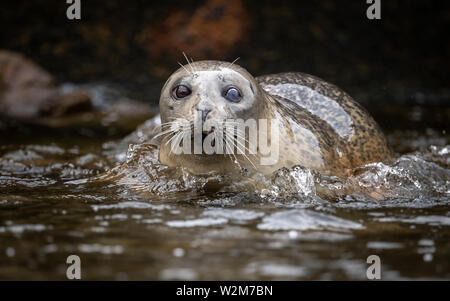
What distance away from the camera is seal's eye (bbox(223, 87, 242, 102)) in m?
5.04

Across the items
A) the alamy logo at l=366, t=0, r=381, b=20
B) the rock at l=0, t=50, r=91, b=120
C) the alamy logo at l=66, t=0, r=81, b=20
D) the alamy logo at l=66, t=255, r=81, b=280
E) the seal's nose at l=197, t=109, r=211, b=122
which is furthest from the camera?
the alamy logo at l=66, t=0, r=81, b=20

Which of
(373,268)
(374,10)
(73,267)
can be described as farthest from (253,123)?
(374,10)

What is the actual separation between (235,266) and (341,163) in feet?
9.19

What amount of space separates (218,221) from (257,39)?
757 cm

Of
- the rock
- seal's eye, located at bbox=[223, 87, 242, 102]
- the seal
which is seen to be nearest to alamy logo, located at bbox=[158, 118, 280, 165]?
the seal

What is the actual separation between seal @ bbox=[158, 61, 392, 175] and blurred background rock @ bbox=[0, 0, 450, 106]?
16.5 ft

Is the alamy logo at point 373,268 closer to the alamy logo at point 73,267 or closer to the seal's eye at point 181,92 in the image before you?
the alamy logo at point 73,267

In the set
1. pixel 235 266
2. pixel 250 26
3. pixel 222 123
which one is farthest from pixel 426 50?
pixel 235 266

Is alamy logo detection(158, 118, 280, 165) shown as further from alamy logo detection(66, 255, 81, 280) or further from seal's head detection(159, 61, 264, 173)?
alamy logo detection(66, 255, 81, 280)

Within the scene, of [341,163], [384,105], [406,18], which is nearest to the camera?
[341,163]

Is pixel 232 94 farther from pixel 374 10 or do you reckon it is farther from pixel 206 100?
pixel 374 10

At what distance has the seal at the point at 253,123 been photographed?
489 cm
